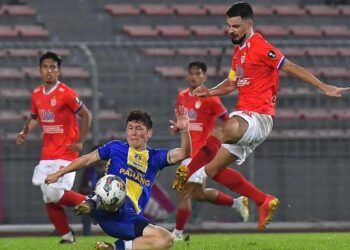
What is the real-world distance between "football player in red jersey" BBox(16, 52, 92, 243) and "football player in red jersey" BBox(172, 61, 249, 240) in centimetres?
159

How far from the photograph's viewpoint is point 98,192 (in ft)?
29.2

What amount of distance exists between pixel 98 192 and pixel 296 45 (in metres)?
7.85

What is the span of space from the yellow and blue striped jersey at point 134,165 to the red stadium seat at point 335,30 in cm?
1299

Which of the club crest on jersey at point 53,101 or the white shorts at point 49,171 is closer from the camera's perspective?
the white shorts at point 49,171

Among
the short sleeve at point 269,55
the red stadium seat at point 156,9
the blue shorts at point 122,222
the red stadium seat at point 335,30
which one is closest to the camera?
the blue shorts at point 122,222

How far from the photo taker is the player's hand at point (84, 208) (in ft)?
29.0

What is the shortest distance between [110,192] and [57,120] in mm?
3941

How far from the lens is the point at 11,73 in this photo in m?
15.6

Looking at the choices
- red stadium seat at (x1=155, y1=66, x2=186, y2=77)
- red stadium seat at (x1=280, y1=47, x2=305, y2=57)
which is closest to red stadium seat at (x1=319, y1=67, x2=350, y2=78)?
red stadium seat at (x1=280, y1=47, x2=305, y2=57)

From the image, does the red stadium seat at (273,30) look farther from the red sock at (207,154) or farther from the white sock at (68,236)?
the red sock at (207,154)

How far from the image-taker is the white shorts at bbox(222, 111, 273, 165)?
10.5 m

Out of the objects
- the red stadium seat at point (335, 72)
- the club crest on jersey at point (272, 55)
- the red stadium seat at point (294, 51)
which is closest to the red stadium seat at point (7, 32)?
the red stadium seat at point (294, 51)

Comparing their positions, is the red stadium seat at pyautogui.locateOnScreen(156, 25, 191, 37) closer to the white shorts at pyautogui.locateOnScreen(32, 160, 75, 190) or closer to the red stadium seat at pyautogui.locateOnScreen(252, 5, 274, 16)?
the red stadium seat at pyautogui.locateOnScreen(252, 5, 274, 16)

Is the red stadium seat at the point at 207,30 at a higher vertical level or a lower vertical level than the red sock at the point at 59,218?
higher
